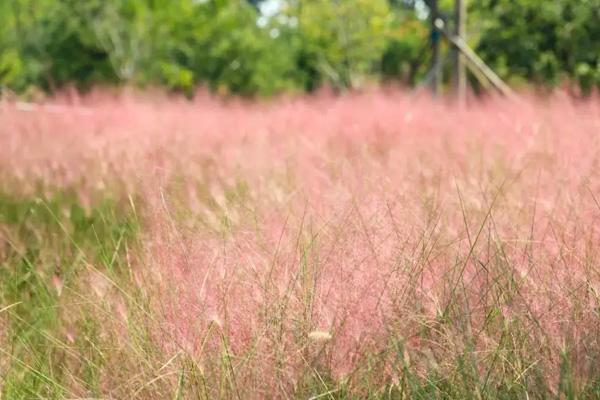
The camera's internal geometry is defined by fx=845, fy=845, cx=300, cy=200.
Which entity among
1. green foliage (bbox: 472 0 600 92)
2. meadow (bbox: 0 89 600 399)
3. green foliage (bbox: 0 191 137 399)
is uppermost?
meadow (bbox: 0 89 600 399)

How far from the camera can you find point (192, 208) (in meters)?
2.34

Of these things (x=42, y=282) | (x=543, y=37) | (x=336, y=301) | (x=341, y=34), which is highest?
(x=336, y=301)

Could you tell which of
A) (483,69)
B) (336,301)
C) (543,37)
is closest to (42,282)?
(336,301)

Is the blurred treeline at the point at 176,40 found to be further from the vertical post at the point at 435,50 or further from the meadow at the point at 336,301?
the meadow at the point at 336,301

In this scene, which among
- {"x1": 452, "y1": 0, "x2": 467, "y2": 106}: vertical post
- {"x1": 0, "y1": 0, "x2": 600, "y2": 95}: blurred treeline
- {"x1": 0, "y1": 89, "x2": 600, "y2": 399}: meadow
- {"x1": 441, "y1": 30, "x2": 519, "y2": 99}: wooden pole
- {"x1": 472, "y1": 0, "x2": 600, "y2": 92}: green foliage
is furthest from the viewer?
{"x1": 0, "y1": 0, "x2": 600, "y2": 95}: blurred treeline

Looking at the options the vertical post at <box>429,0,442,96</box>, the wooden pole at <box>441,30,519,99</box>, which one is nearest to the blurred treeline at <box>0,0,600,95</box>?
the vertical post at <box>429,0,442,96</box>

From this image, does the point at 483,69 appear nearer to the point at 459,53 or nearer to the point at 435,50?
the point at 459,53

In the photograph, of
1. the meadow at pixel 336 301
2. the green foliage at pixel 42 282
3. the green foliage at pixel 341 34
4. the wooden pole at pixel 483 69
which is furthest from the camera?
the green foliage at pixel 341 34

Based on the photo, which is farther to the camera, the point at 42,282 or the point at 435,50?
the point at 435,50

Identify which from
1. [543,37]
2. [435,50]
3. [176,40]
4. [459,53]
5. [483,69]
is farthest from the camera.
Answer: [176,40]

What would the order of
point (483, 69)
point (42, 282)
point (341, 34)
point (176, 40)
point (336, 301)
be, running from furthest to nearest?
point (341, 34), point (176, 40), point (483, 69), point (42, 282), point (336, 301)

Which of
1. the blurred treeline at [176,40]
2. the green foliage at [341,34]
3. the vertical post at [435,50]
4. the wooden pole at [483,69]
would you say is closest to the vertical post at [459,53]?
the wooden pole at [483,69]

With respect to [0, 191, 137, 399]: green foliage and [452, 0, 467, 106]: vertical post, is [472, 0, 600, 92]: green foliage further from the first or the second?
[0, 191, 137, 399]: green foliage

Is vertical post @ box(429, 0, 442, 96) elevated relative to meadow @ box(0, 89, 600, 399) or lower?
lower
